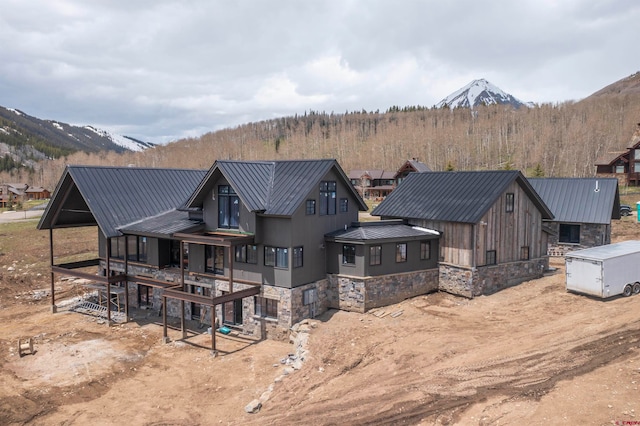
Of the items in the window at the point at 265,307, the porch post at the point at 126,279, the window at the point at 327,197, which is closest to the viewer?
the window at the point at 265,307

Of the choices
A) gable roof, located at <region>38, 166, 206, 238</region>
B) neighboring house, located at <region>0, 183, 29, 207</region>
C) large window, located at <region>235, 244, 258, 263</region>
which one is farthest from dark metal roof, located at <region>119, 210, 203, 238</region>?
neighboring house, located at <region>0, 183, 29, 207</region>

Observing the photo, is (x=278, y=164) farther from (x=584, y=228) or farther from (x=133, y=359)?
(x=584, y=228)

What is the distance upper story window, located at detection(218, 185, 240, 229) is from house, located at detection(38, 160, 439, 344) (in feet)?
0.18

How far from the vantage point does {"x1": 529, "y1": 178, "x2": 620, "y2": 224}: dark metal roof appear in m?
34.8

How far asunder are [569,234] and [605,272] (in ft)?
48.3

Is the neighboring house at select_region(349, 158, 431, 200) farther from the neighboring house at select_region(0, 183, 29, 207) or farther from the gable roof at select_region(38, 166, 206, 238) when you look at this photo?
the neighboring house at select_region(0, 183, 29, 207)

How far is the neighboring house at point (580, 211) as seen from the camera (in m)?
34.7

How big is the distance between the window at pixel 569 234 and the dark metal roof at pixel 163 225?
2846 cm

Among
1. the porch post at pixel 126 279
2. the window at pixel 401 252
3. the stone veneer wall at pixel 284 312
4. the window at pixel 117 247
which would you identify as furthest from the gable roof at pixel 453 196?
the window at pixel 117 247

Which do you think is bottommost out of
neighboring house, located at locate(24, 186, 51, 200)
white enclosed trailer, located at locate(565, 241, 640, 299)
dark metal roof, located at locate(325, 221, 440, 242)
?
white enclosed trailer, located at locate(565, 241, 640, 299)

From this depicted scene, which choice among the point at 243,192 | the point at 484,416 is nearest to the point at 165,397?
the point at 243,192

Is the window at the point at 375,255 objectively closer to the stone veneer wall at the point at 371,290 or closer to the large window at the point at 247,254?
the stone veneer wall at the point at 371,290

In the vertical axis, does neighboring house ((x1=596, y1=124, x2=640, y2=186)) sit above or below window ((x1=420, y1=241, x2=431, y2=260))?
above

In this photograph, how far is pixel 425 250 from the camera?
26516 millimetres
